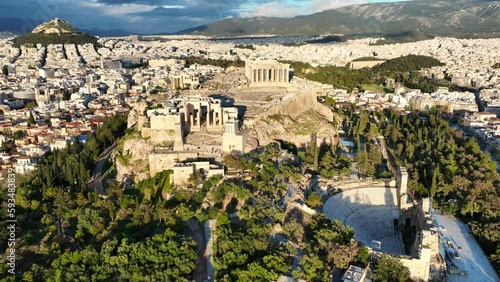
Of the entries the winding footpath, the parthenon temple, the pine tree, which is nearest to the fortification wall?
the winding footpath

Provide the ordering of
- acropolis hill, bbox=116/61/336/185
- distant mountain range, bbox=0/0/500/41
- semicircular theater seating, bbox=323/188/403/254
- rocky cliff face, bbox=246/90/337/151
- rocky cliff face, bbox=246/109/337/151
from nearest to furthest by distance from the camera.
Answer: semicircular theater seating, bbox=323/188/403/254 < acropolis hill, bbox=116/61/336/185 < rocky cliff face, bbox=246/109/337/151 < rocky cliff face, bbox=246/90/337/151 < distant mountain range, bbox=0/0/500/41

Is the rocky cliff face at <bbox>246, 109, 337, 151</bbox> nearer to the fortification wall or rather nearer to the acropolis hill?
the acropolis hill

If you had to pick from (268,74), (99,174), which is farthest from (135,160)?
(268,74)

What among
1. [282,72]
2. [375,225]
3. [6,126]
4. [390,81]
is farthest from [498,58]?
[6,126]

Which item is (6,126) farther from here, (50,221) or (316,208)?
(316,208)

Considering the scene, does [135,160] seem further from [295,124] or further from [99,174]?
[295,124]
